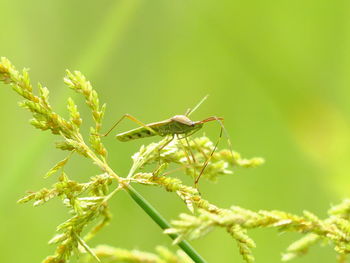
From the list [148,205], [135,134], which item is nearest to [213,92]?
[135,134]

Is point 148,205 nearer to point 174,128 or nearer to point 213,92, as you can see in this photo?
point 174,128

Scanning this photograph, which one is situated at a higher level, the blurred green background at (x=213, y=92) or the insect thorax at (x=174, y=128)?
the blurred green background at (x=213, y=92)

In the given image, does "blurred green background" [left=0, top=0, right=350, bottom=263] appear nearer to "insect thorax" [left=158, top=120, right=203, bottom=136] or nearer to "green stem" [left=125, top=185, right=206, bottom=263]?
"insect thorax" [left=158, top=120, right=203, bottom=136]

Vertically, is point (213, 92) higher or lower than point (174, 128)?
higher

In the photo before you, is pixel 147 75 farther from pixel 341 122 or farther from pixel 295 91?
pixel 341 122

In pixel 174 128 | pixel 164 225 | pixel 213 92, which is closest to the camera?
pixel 164 225

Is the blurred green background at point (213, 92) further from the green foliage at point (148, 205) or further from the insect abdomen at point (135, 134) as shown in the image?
the green foliage at point (148, 205)

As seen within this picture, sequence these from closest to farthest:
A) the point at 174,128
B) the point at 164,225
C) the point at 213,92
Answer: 1. the point at 164,225
2. the point at 174,128
3. the point at 213,92

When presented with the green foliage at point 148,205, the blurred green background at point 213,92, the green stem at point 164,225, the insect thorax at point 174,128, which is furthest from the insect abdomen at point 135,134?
the green stem at point 164,225
